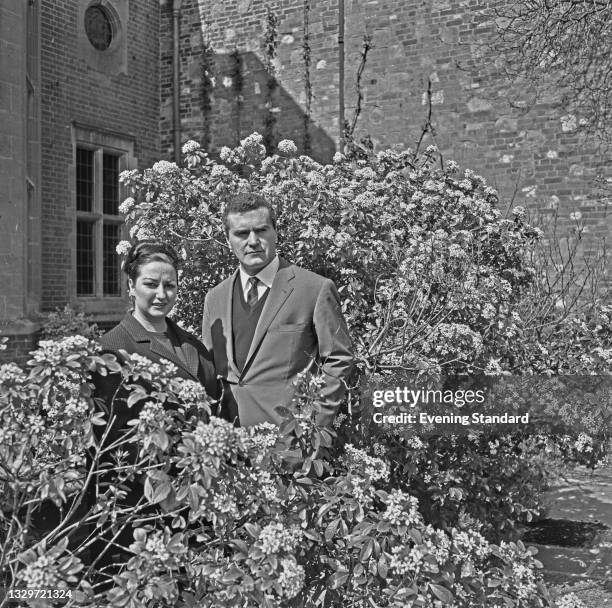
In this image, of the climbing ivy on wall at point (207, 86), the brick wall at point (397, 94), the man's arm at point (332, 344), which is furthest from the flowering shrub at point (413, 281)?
the climbing ivy on wall at point (207, 86)

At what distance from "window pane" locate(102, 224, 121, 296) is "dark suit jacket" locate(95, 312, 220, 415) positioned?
7.90 meters

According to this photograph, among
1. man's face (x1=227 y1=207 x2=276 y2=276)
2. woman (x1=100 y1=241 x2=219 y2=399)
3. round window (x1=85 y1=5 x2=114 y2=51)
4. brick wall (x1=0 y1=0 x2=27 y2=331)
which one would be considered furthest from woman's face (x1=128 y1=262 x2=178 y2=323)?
round window (x1=85 y1=5 x2=114 y2=51)

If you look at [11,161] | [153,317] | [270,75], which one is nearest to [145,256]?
[153,317]

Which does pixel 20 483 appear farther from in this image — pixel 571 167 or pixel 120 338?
pixel 571 167

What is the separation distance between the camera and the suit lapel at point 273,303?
3039 mm

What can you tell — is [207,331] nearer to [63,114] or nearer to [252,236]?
[252,236]

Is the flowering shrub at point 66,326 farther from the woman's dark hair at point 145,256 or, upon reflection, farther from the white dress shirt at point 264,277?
the woman's dark hair at point 145,256

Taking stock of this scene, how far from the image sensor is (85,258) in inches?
405

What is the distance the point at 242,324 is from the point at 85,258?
7.74 meters

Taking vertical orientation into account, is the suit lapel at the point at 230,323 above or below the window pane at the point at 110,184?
below

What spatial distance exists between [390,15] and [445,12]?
785 millimetres

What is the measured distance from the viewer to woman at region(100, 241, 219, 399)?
9.00ft

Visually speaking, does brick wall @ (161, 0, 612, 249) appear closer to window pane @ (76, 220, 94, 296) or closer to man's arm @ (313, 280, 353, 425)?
window pane @ (76, 220, 94, 296)

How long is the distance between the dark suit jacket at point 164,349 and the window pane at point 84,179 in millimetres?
7930
